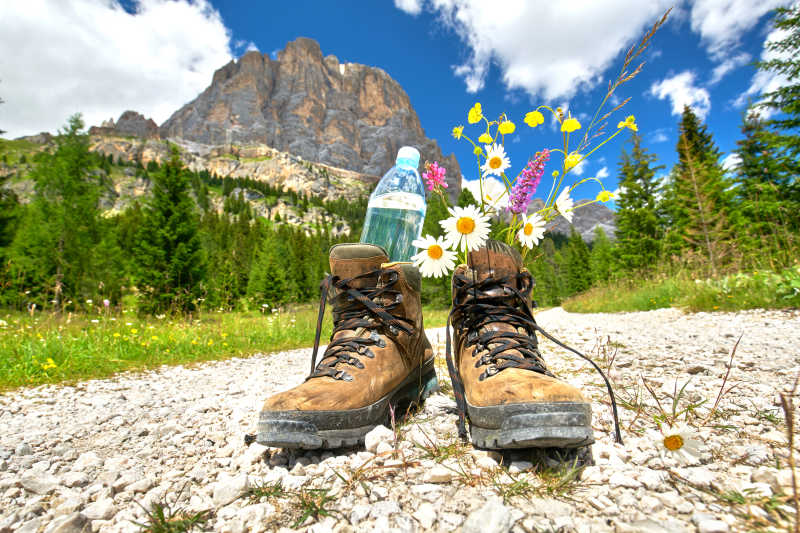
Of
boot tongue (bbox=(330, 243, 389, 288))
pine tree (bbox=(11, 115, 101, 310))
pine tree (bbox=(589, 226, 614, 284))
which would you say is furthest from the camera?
pine tree (bbox=(589, 226, 614, 284))

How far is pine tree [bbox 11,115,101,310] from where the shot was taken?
67.6ft

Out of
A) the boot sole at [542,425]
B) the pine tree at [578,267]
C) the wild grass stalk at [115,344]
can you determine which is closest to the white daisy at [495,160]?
the boot sole at [542,425]

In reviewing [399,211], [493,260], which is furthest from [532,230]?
[399,211]

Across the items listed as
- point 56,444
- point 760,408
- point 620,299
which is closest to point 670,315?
point 620,299

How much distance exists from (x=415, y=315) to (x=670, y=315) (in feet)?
26.8

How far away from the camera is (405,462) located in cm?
128

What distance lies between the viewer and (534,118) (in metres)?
2.01

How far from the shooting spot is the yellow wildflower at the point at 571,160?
1923 mm

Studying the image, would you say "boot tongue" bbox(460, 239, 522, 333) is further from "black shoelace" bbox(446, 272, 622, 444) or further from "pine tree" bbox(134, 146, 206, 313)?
"pine tree" bbox(134, 146, 206, 313)

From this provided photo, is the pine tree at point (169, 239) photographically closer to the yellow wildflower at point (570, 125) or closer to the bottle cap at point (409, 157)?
the bottle cap at point (409, 157)

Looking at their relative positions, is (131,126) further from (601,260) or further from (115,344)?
(115,344)

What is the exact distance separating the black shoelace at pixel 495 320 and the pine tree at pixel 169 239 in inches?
896

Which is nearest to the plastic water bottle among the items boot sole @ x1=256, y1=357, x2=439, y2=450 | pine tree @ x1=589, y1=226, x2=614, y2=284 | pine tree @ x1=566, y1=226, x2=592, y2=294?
boot sole @ x1=256, y1=357, x2=439, y2=450

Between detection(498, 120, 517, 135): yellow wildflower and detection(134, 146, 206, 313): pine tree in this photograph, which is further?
detection(134, 146, 206, 313): pine tree
